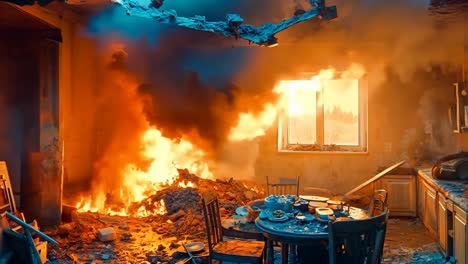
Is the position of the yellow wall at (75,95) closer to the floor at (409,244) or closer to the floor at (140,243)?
the floor at (140,243)

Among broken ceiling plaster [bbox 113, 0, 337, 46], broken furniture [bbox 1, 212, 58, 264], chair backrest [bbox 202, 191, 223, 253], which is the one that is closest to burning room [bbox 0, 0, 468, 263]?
broken ceiling plaster [bbox 113, 0, 337, 46]

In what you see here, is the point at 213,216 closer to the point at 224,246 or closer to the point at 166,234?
the point at 224,246

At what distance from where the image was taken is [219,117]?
819cm

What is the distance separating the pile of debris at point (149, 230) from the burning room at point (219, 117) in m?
0.03

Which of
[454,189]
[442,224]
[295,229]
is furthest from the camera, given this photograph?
[442,224]

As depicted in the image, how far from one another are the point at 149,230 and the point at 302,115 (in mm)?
3820

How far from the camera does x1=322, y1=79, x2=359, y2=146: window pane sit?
25.8 ft

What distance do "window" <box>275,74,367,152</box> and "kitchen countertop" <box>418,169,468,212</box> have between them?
2.23m

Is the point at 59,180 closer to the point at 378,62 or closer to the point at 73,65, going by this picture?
the point at 73,65

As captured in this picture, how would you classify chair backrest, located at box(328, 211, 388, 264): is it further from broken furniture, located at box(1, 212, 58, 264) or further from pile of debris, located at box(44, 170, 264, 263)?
broken furniture, located at box(1, 212, 58, 264)

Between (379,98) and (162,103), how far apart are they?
179 inches

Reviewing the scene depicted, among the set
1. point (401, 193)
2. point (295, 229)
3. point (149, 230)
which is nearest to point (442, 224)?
point (401, 193)

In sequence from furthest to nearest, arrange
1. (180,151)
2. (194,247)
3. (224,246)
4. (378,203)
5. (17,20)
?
(180,151) → (17,20) → (194,247) → (378,203) → (224,246)

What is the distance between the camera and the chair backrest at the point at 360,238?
3.01 metres
